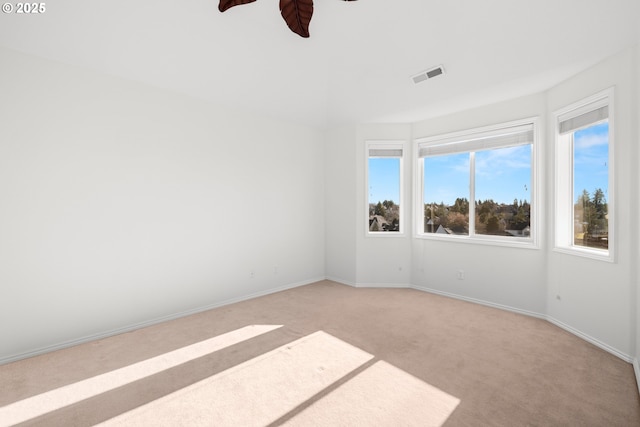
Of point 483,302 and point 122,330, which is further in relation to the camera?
point 483,302

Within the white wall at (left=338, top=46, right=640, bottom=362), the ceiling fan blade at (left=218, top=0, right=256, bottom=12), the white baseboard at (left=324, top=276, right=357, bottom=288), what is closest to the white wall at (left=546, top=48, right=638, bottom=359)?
the white wall at (left=338, top=46, right=640, bottom=362)

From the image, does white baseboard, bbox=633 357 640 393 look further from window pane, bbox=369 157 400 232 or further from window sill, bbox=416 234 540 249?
window pane, bbox=369 157 400 232

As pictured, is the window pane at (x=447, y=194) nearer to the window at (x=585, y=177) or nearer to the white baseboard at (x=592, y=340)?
the window at (x=585, y=177)

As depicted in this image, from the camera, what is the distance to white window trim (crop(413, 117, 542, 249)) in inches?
143

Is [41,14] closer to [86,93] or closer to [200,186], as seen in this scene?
[86,93]

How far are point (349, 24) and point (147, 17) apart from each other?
1.96m

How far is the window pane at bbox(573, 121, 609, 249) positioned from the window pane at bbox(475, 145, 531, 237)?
1.80 feet

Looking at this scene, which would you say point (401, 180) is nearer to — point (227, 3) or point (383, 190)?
point (383, 190)

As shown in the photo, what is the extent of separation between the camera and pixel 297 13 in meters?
2.69

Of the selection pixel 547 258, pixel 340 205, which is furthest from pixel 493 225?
pixel 340 205

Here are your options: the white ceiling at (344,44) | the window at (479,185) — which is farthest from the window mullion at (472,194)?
the white ceiling at (344,44)

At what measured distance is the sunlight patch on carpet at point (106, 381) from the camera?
196cm

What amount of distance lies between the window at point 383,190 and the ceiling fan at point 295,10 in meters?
2.39

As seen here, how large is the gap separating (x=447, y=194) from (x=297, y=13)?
10.7 ft
